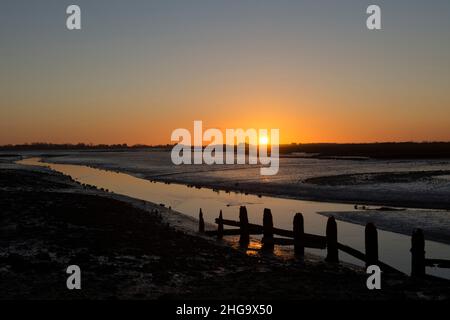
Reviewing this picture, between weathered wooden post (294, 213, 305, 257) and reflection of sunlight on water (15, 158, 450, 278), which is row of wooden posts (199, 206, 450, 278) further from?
reflection of sunlight on water (15, 158, 450, 278)

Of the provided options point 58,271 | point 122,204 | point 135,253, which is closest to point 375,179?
point 122,204

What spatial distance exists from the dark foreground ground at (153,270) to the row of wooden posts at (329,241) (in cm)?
62

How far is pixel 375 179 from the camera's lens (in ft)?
155

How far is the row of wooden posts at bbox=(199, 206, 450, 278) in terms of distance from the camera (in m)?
13.0

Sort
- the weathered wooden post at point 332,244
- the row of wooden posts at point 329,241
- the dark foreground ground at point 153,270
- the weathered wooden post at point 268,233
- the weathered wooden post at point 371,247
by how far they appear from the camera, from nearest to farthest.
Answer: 1. the dark foreground ground at point 153,270
2. the row of wooden posts at point 329,241
3. the weathered wooden post at point 371,247
4. the weathered wooden post at point 332,244
5. the weathered wooden post at point 268,233

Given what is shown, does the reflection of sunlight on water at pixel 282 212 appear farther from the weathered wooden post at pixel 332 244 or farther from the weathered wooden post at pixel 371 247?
the weathered wooden post at pixel 371 247

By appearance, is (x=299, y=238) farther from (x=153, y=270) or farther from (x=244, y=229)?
(x=153, y=270)

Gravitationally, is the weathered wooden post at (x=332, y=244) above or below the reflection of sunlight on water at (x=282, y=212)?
above

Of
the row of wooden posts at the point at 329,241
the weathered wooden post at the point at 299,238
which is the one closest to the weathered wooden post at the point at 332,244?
the row of wooden posts at the point at 329,241

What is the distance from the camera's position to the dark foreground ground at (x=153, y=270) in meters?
10.9

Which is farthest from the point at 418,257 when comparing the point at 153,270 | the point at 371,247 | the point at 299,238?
the point at 153,270

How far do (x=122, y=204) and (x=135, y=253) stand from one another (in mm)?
13707
